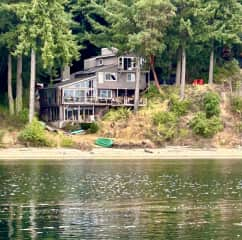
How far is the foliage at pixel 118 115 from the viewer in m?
86.6

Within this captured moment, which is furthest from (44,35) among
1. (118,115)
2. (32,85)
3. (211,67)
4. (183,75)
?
(211,67)

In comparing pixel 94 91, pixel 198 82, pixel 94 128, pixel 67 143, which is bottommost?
pixel 67 143

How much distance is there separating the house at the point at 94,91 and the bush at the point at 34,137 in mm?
8831

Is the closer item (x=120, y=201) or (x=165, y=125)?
(x=120, y=201)

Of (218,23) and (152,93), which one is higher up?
(218,23)

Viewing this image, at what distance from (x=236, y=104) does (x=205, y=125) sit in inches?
229

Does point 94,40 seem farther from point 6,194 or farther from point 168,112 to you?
point 6,194

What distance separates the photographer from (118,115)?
8662cm

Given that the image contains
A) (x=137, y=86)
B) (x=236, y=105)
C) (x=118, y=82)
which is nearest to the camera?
(x=137, y=86)

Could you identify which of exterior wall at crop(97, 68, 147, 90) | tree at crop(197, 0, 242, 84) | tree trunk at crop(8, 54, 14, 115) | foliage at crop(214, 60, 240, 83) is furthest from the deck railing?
foliage at crop(214, 60, 240, 83)

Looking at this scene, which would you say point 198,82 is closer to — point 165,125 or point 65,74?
point 165,125

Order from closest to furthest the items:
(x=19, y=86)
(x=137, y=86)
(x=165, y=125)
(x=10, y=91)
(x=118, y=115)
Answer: (x=10, y=91) < (x=165, y=125) < (x=19, y=86) < (x=118, y=115) < (x=137, y=86)

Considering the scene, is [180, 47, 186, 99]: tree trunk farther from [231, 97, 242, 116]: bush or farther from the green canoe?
the green canoe

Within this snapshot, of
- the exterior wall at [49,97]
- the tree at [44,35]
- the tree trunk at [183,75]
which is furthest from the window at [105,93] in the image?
the tree at [44,35]
